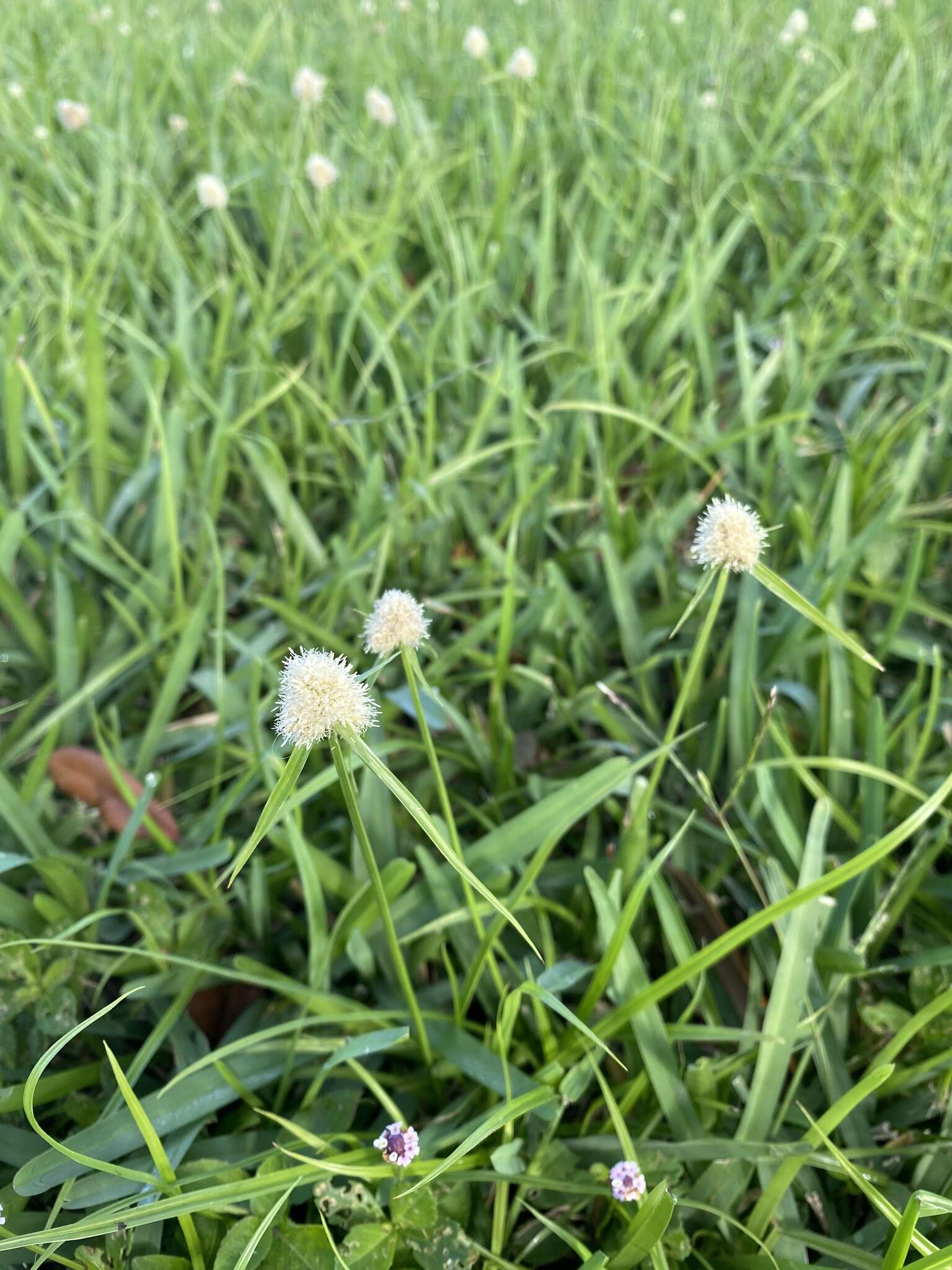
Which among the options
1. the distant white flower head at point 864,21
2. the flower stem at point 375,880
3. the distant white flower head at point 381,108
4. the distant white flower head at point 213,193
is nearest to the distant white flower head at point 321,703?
the flower stem at point 375,880

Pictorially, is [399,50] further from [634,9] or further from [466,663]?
[466,663]

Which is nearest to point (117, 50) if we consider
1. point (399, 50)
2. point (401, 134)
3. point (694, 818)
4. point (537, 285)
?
point (399, 50)

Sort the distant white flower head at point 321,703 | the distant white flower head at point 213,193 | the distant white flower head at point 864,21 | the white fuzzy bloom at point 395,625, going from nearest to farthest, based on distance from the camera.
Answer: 1. the distant white flower head at point 321,703
2. the white fuzzy bloom at point 395,625
3. the distant white flower head at point 213,193
4. the distant white flower head at point 864,21

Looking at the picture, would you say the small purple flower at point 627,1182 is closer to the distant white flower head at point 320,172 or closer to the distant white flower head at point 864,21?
the distant white flower head at point 320,172

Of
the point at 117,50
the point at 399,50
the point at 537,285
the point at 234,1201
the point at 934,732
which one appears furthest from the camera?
the point at 399,50

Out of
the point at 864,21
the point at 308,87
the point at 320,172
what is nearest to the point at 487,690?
the point at 320,172

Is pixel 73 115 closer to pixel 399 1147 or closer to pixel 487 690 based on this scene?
pixel 487 690
